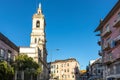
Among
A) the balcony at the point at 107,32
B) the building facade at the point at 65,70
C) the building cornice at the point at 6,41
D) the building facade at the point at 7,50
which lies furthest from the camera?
the building facade at the point at 65,70

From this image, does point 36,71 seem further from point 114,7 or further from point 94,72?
point 94,72

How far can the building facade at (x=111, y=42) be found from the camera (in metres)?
44.2

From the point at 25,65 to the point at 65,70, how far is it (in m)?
94.3

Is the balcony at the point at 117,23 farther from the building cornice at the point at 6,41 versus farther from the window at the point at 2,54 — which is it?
the window at the point at 2,54

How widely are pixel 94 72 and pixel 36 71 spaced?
3792cm

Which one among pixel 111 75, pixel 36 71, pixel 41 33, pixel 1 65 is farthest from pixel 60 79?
pixel 1 65

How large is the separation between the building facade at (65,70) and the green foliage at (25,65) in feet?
277

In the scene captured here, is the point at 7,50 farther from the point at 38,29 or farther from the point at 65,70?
the point at 65,70

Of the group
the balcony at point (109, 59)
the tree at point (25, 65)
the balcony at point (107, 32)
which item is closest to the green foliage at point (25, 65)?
the tree at point (25, 65)

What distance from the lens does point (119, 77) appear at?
42875 millimetres

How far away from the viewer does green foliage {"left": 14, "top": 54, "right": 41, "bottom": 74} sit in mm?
52906

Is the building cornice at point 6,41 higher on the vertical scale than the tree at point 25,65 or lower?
higher

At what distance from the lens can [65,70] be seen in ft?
488

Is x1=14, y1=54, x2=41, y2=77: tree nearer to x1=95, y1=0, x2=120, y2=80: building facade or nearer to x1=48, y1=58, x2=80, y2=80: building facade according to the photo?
x1=95, y1=0, x2=120, y2=80: building facade
